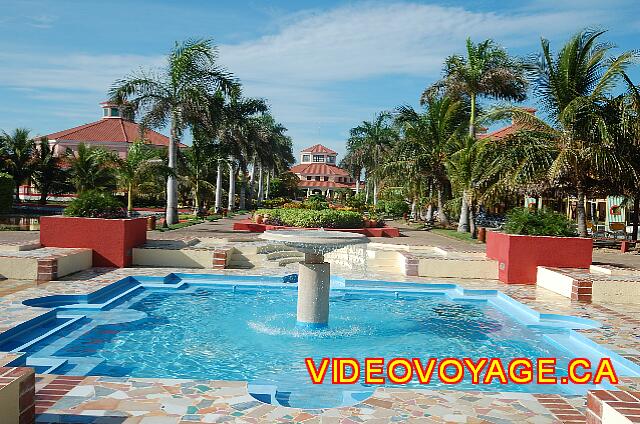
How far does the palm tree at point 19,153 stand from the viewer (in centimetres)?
4372

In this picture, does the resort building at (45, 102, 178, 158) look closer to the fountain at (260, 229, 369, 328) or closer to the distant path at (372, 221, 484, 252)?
the distant path at (372, 221, 484, 252)

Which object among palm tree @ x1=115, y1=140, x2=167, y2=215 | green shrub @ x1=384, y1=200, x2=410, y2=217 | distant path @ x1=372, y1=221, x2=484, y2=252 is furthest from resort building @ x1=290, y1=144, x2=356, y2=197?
distant path @ x1=372, y1=221, x2=484, y2=252

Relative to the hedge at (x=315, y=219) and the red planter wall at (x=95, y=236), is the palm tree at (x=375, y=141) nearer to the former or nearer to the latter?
the hedge at (x=315, y=219)

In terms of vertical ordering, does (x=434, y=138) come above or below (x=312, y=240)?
above

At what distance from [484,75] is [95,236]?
2064 centimetres

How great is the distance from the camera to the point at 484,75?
27.4m

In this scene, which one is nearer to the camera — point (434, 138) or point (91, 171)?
point (434, 138)

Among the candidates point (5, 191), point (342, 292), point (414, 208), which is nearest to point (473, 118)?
point (414, 208)

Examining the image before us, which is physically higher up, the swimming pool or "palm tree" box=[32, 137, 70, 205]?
"palm tree" box=[32, 137, 70, 205]

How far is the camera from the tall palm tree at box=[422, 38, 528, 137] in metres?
27.3

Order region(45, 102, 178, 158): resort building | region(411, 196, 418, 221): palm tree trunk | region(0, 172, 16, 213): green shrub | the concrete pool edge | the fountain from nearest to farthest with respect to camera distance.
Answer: the concrete pool edge < the fountain < region(0, 172, 16, 213): green shrub < region(411, 196, 418, 221): palm tree trunk < region(45, 102, 178, 158): resort building

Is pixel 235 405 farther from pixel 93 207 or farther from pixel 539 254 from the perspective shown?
pixel 539 254

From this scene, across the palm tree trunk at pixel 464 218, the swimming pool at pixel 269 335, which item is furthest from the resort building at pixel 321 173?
the swimming pool at pixel 269 335

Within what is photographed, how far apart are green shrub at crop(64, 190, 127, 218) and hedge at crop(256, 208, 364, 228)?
1003cm
